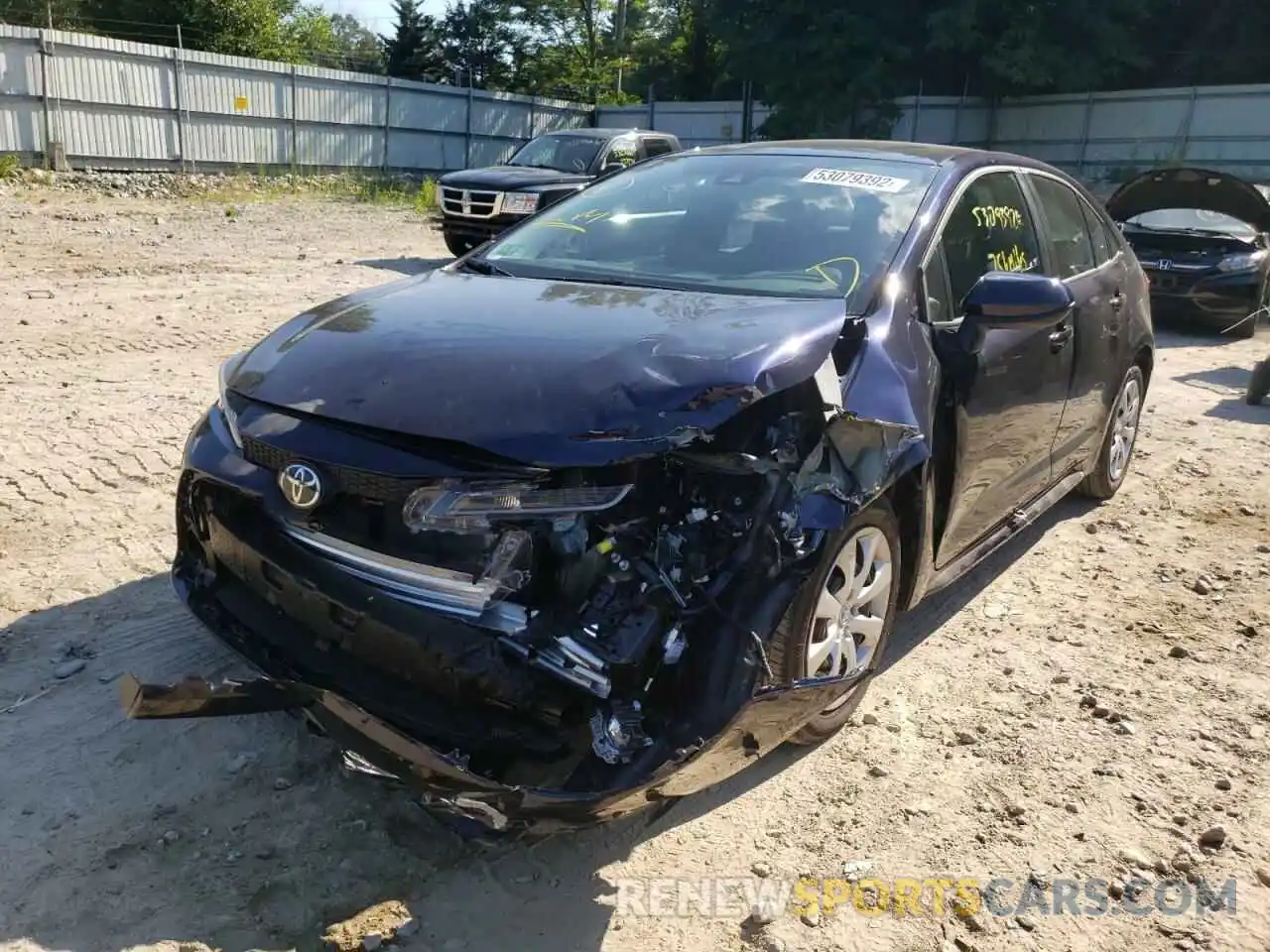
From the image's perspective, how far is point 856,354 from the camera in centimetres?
296

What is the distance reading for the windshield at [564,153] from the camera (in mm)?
14438

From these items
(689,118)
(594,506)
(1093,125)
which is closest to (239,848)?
(594,506)

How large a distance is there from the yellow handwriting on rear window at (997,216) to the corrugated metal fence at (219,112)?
18588 mm

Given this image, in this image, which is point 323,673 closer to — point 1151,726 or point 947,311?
point 947,311

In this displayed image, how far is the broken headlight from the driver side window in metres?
1.67

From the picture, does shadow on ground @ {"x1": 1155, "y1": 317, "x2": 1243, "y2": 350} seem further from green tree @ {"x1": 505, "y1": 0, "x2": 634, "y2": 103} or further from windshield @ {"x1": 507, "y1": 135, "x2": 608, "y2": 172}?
green tree @ {"x1": 505, "y1": 0, "x2": 634, "y2": 103}

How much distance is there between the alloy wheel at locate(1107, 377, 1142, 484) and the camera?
530cm

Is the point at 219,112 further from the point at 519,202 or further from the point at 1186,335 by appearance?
the point at 1186,335

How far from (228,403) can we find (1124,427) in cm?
451

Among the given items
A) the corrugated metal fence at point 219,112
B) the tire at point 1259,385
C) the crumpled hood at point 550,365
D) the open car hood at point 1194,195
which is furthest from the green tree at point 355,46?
the crumpled hood at point 550,365

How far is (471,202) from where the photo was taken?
→ 1298 cm

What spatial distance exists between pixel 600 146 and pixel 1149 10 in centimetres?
2420

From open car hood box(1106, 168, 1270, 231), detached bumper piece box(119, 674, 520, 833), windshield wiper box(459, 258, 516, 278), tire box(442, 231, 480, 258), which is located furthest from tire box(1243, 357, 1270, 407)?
A: tire box(442, 231, 480, 258)

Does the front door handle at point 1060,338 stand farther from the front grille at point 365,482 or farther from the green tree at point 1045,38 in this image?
the green tree at point 1045,38
